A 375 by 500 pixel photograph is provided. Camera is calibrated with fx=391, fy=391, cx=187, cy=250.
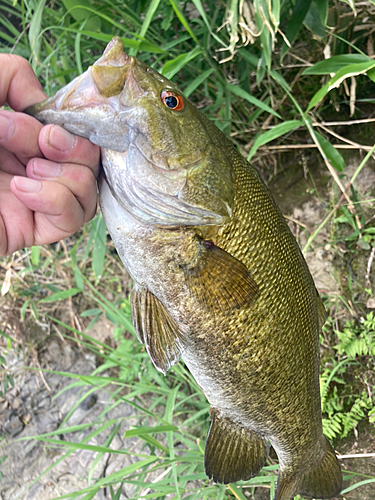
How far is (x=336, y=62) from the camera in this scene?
189 cm

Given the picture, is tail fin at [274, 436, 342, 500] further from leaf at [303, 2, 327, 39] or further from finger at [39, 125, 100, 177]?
leaf at [303, 2, 327, 39]

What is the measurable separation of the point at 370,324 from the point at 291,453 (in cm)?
109

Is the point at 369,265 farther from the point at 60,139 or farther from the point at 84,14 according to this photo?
the point at 84,14

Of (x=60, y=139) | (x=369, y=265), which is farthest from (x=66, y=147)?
(x=369, y=265)

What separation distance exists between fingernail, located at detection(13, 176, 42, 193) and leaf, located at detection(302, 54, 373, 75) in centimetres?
138

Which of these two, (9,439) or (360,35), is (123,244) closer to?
(360,35)

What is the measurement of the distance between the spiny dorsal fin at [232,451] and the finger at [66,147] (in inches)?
45.9

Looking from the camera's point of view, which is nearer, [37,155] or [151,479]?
[37,155]

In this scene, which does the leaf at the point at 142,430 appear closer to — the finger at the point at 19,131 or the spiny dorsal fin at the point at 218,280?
the spiny dorsal fin at the point at 218,280

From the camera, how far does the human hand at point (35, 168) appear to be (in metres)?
1.22

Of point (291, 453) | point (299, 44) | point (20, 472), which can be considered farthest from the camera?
point (20, 472)

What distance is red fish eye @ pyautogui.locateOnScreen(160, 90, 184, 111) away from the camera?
4.07 feet

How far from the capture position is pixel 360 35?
2318 millimetres

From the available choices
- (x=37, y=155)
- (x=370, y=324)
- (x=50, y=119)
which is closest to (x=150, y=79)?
(x=50, y=119)
